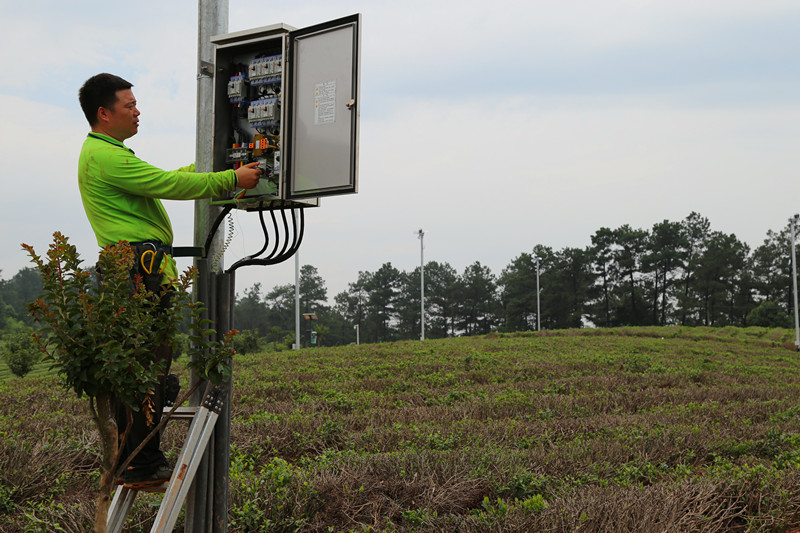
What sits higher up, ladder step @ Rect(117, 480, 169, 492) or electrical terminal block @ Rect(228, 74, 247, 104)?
electrical terminal block @ Rect(228, 74, 247, 104)

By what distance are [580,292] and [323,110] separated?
62.4 meters

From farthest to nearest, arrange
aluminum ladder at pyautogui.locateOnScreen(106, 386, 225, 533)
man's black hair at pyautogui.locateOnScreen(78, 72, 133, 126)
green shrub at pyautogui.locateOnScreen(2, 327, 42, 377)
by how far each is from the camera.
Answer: green shrub at pyautogui.locateOnScreen(2, 327, 42, 377) < man's black hair at pyautogui.locateOnScreen(78, 72, 133, 126) < aluminum ladder at pyautogui.locateOnScreen(106, 386, 225, 533)

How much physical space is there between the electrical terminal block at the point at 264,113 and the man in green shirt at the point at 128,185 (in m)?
0.51

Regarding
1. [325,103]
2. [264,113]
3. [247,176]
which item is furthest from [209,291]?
[325,103]

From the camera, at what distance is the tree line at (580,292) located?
59.5m

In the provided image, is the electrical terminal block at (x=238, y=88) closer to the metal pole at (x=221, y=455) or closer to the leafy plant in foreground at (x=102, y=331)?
the metal pole at (x=221, y=455)

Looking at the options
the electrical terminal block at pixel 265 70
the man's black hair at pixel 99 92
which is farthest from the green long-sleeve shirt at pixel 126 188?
the electrical terminal block at pixel 265 70

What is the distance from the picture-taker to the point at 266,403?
9.30 meters

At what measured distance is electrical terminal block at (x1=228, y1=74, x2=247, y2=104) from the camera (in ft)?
13.3

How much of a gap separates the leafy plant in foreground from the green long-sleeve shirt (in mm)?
652

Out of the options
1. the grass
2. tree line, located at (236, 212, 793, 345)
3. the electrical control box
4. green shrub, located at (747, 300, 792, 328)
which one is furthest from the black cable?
green shrub, located at (747, 300, 792, 328)

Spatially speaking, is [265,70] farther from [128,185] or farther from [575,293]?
[575,293]

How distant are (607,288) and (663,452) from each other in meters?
59.0

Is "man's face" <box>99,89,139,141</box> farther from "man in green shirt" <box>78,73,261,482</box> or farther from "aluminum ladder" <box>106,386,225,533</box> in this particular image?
"aluminum ladder" <box>106,386,225,533</box>
